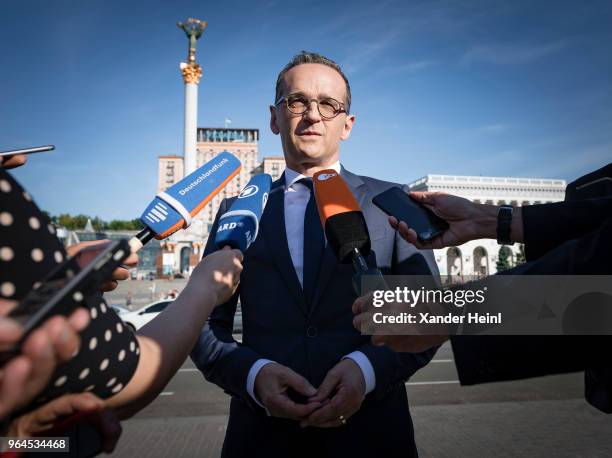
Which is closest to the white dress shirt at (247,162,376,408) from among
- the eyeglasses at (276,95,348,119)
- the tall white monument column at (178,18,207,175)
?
the eyeglasses at (276,95,348,119)

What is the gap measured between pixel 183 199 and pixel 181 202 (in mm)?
24

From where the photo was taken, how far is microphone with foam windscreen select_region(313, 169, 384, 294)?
1.62 m

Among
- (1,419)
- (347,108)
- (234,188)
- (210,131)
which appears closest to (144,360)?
(1,419)

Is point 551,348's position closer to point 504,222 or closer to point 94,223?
point 504,222

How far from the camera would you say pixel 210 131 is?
99062 mm

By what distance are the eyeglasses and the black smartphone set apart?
61 centimetres

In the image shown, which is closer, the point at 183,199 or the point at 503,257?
the point at 183,199

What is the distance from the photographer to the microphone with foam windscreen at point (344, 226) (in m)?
1.62

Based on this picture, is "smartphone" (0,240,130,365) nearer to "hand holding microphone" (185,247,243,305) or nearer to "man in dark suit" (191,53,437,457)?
"hand holding microphone" (185,247,243,305)

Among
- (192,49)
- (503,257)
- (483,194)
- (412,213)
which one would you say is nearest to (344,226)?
(412,213)

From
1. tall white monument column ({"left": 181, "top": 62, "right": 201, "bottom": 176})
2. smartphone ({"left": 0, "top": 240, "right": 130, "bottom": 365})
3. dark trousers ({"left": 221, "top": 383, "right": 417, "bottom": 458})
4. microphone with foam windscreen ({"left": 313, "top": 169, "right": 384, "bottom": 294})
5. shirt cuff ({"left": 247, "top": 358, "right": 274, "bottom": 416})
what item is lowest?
dark trousers ({"left": 221, "top": 383, "right": 417, "bottom": 458})

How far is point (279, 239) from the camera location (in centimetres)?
204

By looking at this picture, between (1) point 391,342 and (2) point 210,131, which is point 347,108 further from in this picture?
(2) point 210,131

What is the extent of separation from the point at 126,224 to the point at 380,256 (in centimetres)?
11506
